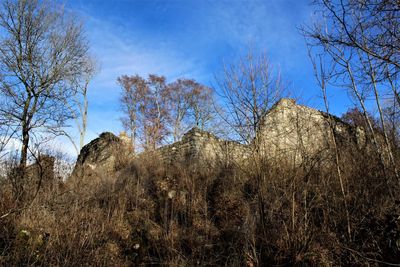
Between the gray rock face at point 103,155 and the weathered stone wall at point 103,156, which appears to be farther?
the gray rock face at point 103,155

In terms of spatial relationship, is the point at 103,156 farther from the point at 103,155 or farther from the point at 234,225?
the point at 234,225

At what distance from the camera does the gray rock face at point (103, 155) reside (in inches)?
384

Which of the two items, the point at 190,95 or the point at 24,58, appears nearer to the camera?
the point at 24,58

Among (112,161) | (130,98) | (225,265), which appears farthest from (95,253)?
(130,98)

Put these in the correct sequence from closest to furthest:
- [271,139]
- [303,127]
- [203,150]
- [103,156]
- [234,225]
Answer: [234,225] < [271,139] < [303,127] < [203,150] < [103,156]

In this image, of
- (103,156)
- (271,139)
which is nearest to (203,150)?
A: (271,139)

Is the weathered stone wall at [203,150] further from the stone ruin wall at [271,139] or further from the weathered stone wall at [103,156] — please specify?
the weathered stone wall at [103,156]

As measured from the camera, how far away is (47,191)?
558cm

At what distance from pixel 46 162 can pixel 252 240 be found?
5.42 m

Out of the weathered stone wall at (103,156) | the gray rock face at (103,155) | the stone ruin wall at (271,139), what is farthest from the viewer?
the gray rock face at (103,155)

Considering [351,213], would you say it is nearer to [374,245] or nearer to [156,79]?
[374,245]

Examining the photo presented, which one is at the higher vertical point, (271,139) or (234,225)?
(271,139)

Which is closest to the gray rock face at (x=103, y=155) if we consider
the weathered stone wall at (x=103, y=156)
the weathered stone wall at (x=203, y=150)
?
the weathered stone wall at (x=103, y=156)

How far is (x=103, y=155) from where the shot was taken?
37.6ft
